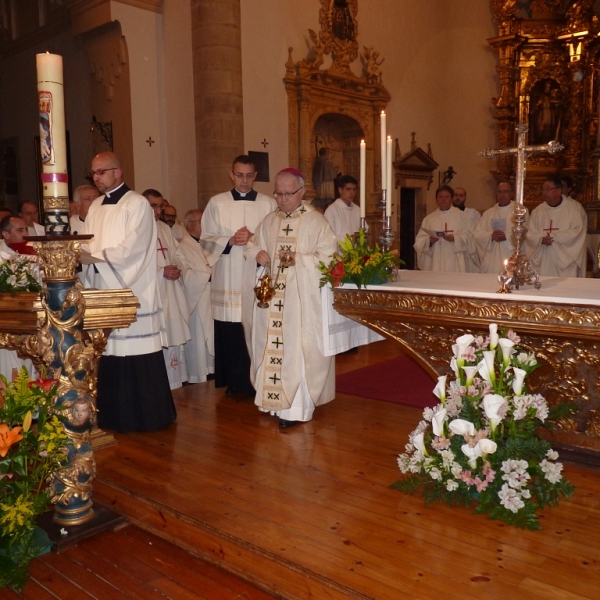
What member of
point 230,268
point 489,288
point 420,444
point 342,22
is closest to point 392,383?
point 230,268

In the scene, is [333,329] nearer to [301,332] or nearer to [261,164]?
[301,332]

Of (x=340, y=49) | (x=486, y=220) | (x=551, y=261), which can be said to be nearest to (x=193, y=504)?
(x=551, y=261)

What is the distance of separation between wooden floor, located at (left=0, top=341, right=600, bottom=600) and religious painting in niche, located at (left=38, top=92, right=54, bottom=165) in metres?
1.79

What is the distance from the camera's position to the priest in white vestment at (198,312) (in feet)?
20.6

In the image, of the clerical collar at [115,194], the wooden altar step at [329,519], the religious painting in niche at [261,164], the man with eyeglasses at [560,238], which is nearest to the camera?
the wooden altar step at [329,519]

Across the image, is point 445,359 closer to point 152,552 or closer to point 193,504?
point 193,504

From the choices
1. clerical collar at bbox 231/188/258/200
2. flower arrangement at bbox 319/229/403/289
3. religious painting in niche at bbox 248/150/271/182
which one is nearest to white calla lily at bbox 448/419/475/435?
flower arrangement at bbox 319/229/403/289

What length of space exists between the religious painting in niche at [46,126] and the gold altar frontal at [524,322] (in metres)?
2.11

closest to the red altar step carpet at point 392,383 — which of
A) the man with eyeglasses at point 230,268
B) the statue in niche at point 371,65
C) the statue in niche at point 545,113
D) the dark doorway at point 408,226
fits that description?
the man with eyeglasses at point 230,268

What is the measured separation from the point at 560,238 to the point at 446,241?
1664 mm

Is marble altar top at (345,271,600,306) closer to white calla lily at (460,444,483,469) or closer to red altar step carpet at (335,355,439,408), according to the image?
white calla lily at (460,444,483,469)

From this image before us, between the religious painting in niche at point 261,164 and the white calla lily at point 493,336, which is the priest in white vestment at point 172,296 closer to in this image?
the white calla lily at point 493,336

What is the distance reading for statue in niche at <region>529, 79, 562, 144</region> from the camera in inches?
547

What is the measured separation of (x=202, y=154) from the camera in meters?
9.52
